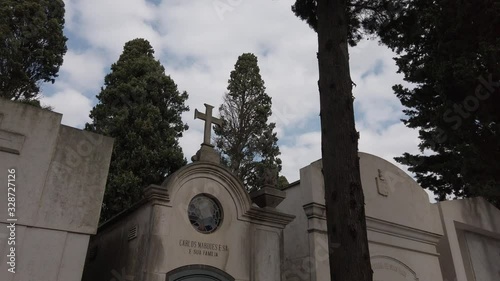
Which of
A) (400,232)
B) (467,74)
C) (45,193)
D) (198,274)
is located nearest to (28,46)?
(45,193)

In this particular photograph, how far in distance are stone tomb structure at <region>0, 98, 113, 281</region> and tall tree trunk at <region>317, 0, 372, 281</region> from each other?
10.8 feet

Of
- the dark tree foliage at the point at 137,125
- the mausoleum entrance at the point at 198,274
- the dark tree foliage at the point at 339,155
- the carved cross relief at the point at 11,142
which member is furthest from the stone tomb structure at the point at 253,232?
the dark tree foliage at the point at 137,125

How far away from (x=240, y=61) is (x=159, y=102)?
7.66 m

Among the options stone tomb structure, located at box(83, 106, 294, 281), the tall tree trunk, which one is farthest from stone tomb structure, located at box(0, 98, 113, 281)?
the tall tree trunk

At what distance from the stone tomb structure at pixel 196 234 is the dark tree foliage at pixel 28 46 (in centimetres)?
767

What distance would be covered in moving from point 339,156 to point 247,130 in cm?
1354

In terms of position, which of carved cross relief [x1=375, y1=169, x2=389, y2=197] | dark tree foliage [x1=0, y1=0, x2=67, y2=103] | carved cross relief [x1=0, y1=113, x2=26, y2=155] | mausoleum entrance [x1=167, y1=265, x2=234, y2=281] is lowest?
mausoleum entrance [x1=167, y1=265, x2=234, y2=281]

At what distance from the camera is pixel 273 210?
718 cm

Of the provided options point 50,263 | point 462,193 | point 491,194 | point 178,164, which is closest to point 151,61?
point 178,164

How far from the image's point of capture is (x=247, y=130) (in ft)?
61.2

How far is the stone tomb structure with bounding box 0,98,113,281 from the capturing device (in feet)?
16.2

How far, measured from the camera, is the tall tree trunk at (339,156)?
461cm

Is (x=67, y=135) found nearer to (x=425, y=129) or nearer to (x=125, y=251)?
(x=125, y=251)

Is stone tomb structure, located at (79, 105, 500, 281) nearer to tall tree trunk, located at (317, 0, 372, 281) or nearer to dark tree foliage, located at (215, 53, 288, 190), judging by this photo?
tall tree trunk, located at (317, 0, 372, 281)
